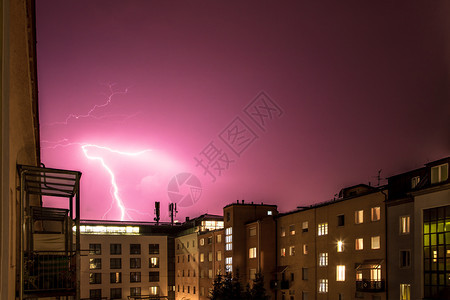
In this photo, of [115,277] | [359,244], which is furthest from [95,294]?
[359,244]

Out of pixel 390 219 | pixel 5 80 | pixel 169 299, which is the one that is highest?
pixel 5 80

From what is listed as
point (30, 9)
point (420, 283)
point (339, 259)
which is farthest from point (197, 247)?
point (30, 9)

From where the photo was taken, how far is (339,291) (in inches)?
1438

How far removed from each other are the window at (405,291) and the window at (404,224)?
3384 millimetres

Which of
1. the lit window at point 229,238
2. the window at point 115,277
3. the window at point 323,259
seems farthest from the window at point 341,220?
the window at point 115,277

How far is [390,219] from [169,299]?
156ft

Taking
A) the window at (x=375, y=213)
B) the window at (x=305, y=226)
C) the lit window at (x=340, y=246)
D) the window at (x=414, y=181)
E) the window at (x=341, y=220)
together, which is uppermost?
the window at (x=414, y=181)

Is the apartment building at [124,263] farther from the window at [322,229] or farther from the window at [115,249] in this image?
the window at [322,229]

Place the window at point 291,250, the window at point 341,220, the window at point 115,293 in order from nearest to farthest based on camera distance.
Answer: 1. the window at point 341,220
2. the window at point 291,250
3. the window at point 115,293

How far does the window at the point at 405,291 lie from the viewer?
2988cm

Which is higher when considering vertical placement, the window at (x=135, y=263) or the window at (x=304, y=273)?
the window at (x=304, y=273)

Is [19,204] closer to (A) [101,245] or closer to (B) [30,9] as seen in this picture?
(B) [30,9]

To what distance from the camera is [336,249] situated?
123 feet

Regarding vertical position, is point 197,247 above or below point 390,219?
below
